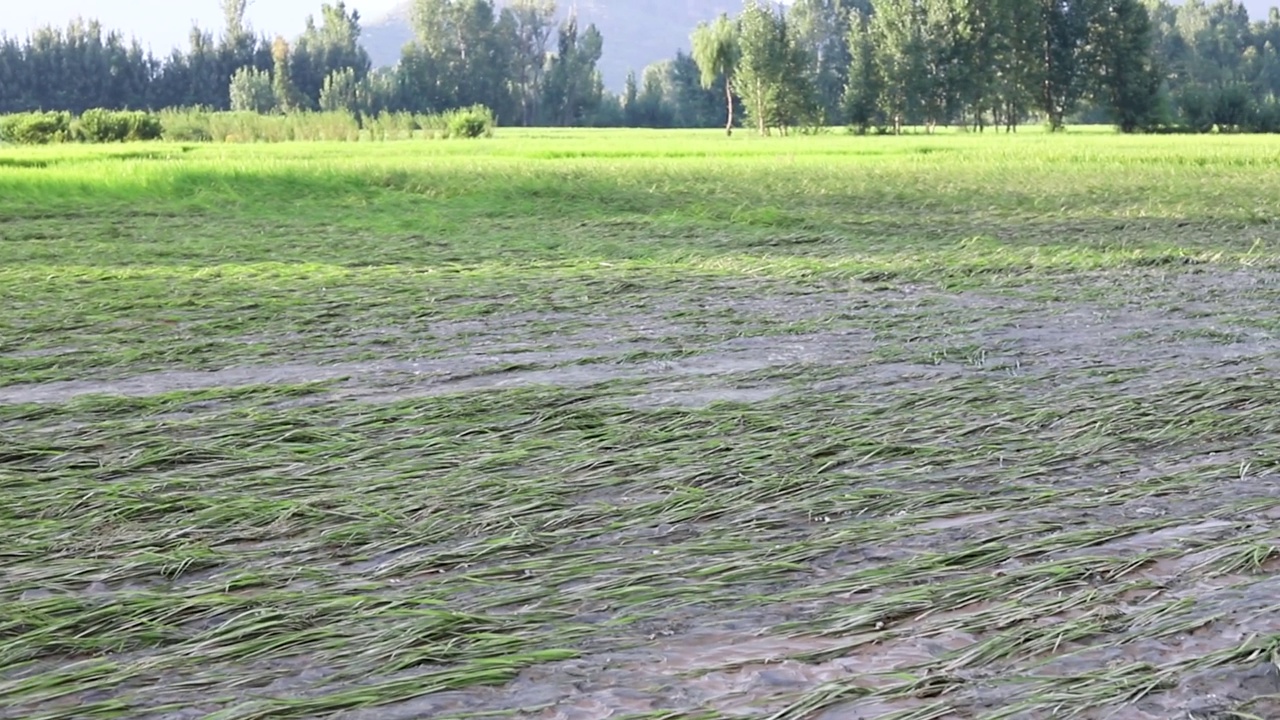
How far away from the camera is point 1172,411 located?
3.35 metres

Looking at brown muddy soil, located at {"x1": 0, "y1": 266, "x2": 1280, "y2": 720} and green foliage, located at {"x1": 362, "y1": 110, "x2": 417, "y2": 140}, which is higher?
green foliage, located at {"x1": 362, "y1": 110, "x2": 417, "y2": 140}

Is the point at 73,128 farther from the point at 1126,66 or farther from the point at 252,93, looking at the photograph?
the point at 1126,66

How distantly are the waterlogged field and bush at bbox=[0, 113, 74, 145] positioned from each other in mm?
19186

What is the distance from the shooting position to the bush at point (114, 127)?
79.2ft

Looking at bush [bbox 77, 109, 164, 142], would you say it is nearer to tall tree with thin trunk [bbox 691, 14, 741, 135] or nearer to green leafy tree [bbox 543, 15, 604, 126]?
tall tree with thin trunk [bbox 691, 14, 741, 135]

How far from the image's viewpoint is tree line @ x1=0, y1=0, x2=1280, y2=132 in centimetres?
4259

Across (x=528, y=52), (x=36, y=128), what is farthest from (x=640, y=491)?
(x=528, y=52)

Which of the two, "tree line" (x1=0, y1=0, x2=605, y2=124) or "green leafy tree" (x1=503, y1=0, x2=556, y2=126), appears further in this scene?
"green leafy tree" (x1=503, y1=0, x2=556, y2=126)

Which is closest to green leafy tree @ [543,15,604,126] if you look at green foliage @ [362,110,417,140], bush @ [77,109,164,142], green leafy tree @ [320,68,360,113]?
green leafy tree @ [320,68,360,113]

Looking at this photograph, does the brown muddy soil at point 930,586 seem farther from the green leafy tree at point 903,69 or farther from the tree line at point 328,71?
the tree line at point 328,71

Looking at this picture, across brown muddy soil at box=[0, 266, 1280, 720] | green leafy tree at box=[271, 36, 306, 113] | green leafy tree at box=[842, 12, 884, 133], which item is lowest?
brown muddy soil at box=[0, 266, 1280, 720]

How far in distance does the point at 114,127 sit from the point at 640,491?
24.6 m

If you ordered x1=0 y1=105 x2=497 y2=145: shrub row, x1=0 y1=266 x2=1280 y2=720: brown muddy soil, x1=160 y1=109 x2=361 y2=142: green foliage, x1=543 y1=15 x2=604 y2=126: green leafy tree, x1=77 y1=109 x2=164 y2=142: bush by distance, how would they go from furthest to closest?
x1=543 y1=15 x2=604 y2=126: green leafy tree, x1=160 y1=109 x2=361 y2=142: green foliage, x1=77 y1=109 x2=164 y2=142: bush, x1=0 y1=105 x2=497 y2=145: shrub row, x1=0 y1=266 x2=1280 y2=720: brown muddy soil

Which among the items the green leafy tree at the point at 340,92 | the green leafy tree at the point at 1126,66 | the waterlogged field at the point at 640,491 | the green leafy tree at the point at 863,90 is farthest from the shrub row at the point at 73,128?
the green leafy tree at the point at 1126,66
